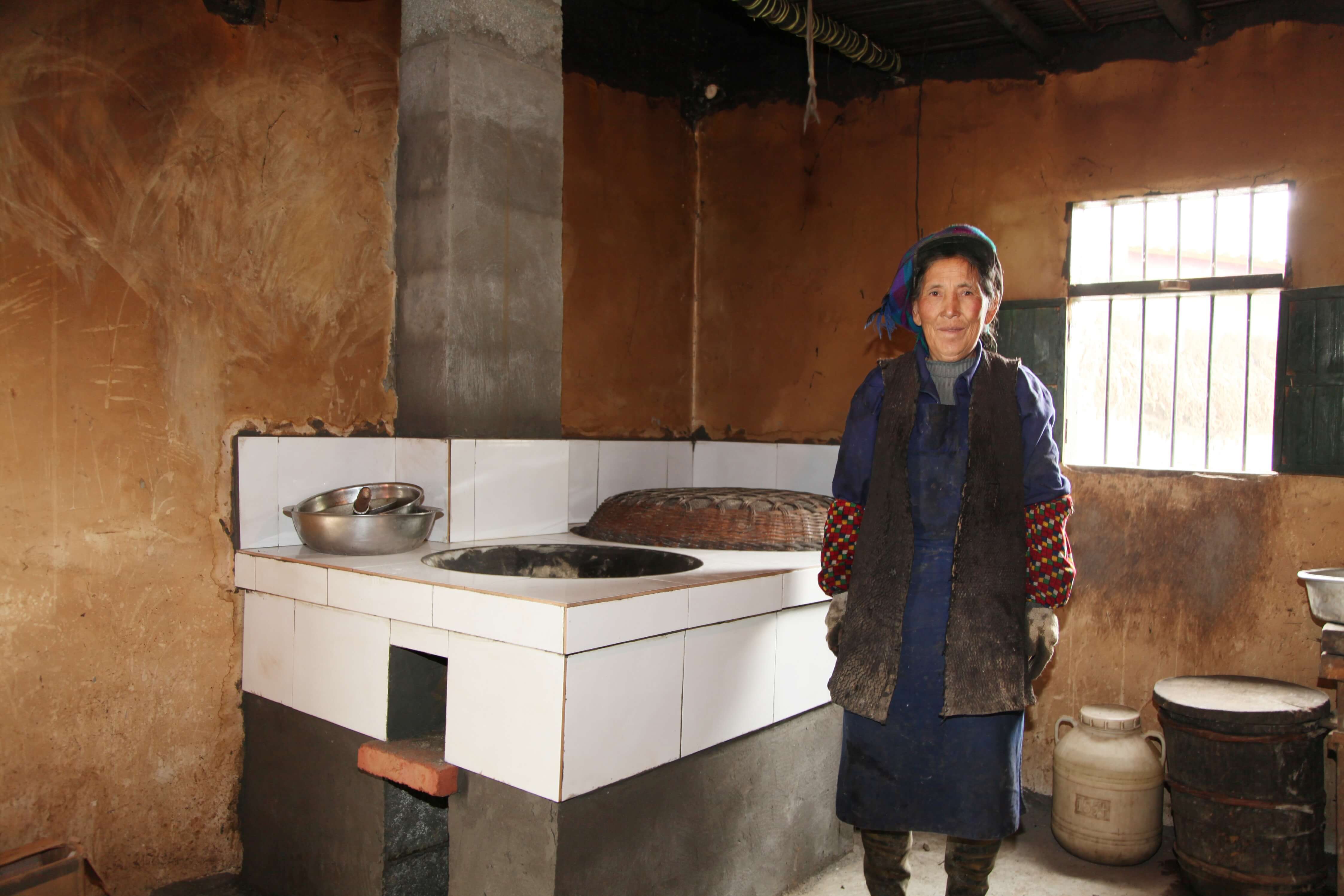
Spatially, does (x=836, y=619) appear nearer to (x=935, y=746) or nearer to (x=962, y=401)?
(x=935, y=746)

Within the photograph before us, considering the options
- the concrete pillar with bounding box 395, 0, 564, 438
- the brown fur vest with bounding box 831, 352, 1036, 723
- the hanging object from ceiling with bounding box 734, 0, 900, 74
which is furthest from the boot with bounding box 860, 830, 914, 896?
the hanging object from ceiling with bounding box 734, 0, 900, 74

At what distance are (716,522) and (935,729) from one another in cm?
123

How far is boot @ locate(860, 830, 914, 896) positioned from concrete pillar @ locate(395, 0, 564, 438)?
170cm

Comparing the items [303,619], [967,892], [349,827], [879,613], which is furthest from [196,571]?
[967,892]

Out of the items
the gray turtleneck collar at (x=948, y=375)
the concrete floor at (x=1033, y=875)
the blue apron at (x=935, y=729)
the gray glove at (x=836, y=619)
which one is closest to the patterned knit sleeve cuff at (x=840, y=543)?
the gray glove at (x=836, y=619)

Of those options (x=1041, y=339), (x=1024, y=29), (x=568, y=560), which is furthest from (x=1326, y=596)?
(x=568, y=560)

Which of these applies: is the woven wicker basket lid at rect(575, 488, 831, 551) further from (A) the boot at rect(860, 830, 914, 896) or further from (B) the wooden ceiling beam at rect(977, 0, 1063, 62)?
(B) the wooden ceiling beam at rect(977, 0, 1063, 62)

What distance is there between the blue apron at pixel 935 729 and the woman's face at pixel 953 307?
0.34 feet

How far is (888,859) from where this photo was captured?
6.49 feet

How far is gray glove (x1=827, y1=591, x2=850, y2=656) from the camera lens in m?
2.04

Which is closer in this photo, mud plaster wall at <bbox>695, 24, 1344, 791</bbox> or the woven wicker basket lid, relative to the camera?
the woven wicker basket lid

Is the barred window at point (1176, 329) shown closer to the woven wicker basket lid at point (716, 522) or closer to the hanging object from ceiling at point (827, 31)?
the hanging object from ceiling at point (827, 31)

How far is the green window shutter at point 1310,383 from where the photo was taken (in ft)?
9.74

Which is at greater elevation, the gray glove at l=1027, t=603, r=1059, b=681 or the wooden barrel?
the gray glove at l=1027, t=603, r=1059, b=681
